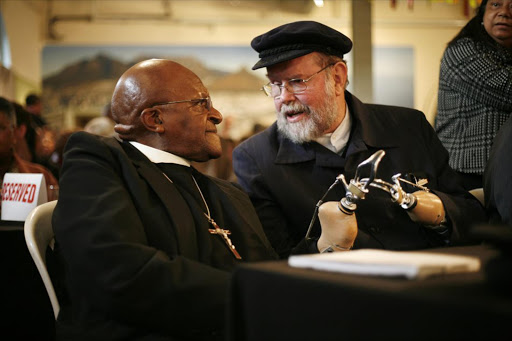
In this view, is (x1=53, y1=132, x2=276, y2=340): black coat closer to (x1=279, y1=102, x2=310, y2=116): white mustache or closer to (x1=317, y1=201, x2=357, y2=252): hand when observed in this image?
(x1=317, y1=201, x2=357, y2=252): hand

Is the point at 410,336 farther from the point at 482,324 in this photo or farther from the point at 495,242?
the point at 495,242

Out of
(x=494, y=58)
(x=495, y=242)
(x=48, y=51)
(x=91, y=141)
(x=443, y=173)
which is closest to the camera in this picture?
(x=495, y=242)

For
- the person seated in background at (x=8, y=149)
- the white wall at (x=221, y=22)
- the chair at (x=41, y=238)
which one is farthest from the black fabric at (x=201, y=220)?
the white wall at (x=221, y=22)

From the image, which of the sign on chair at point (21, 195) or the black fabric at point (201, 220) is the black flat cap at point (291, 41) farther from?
Answer: the sign on chair at point (21, 195)

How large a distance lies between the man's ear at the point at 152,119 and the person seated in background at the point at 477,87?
1488 mm

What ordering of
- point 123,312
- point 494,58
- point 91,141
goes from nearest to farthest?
point 123,312 < point 91,141 < point 494,58

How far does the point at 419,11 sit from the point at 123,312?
10626 mm

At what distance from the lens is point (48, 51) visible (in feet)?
35.5

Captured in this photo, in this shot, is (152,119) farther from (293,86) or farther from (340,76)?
(340,76)

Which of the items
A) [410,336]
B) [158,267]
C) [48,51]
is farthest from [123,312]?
[48,51]

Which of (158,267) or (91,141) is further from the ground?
(91,141)

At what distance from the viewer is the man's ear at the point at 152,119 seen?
2.19 m

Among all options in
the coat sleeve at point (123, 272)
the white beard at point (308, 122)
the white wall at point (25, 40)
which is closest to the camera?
the coat sleeve at point (123, 272)

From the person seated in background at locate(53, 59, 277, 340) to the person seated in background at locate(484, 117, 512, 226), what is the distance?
788 millimetres
